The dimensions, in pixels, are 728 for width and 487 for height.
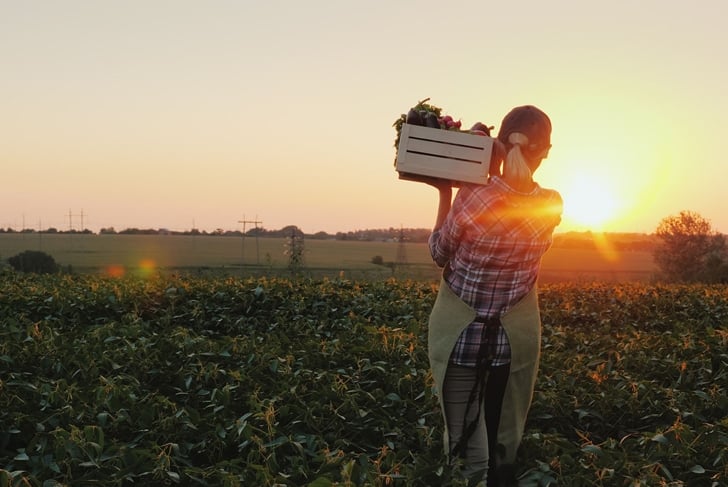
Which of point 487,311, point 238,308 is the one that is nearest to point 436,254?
point 487,311

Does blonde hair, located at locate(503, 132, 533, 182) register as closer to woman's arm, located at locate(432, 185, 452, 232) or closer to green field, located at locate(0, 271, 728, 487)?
woman's arm, located at locate(432, 185, 452, 232)

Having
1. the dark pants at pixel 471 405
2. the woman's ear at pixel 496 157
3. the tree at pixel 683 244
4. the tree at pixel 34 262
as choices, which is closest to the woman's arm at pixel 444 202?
the woman's ear at pixel 496 157

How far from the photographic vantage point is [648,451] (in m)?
3.40

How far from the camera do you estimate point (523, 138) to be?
286 centimetres

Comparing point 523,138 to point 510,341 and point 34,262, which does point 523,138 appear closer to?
point 510,341

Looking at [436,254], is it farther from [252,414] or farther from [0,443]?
[0,443]

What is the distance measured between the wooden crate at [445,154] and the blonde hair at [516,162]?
0.10 meters

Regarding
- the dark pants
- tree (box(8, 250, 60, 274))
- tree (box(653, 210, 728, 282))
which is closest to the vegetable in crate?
the dark pants

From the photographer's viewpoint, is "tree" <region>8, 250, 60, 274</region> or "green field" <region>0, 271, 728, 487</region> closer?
"green field" <region>0, 271, 728, 487</region>

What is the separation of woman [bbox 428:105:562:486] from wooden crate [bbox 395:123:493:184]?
0.08 meters

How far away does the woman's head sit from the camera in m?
2.84

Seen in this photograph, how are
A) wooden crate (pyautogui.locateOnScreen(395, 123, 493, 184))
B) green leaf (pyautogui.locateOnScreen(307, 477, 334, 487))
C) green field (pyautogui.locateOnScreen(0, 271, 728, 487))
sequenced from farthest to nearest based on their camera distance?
green field (pyautogui.locateOnScreen(0, 271, 728, 487)), wooden crate (pyautogui.locateOnScreen(395, 123, 493, 184)), green leaf (pyautogui.locateOnScreen(307, 477, 334, 487))

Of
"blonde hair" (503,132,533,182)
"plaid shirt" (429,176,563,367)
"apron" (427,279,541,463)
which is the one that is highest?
"blonde hair" (503,132,533,182)

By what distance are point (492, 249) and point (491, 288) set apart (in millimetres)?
208
